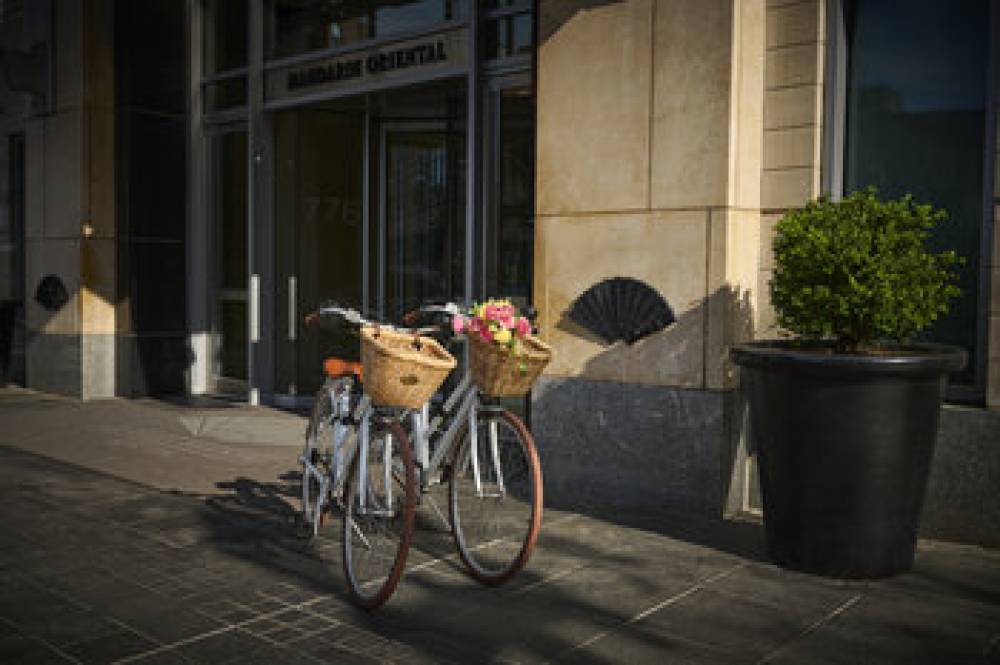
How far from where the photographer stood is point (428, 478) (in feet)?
15.0

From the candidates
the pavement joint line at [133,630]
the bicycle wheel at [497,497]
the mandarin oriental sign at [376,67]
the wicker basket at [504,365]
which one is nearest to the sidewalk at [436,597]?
the pavement joint line at [133,630]

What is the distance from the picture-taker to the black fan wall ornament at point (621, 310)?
598cm

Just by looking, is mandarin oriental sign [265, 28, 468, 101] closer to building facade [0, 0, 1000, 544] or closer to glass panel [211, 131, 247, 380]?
building facade [0, 0, 1000, 544]

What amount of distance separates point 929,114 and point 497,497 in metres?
3.34

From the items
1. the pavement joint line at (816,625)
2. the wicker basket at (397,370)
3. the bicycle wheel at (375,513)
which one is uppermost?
the wicker basket at (397,370)

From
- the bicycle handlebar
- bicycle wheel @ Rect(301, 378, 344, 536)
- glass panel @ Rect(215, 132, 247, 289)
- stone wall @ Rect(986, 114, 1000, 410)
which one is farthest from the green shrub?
glass panel @ Rect(215, 132, 247, 289)

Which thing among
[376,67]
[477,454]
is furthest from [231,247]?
[477,454]

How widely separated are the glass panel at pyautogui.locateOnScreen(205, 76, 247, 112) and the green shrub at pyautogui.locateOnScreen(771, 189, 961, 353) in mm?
7472

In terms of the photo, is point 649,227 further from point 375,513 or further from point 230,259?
point 230,259

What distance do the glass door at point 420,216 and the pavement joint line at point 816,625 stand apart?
534 centimetres

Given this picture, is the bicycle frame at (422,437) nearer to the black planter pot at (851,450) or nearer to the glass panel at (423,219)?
the black planter pot at (851,450)

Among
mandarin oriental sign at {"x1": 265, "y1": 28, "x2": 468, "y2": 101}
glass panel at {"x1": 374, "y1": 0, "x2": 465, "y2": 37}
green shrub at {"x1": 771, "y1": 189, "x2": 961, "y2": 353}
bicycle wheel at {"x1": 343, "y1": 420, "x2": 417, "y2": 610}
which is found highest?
glass panel at {"x1": 374, "y1": 0, "x2": 465, "y2": 37}

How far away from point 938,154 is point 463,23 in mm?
4041

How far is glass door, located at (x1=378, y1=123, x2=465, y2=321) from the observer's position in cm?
923
